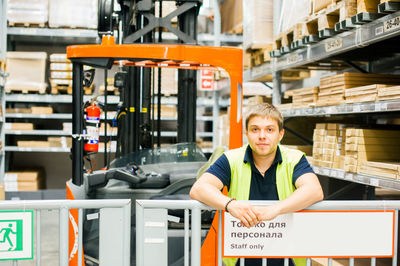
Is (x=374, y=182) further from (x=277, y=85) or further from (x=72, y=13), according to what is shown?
(x=72, y=13)

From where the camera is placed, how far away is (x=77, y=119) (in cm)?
399

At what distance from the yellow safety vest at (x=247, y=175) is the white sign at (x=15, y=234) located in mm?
1109

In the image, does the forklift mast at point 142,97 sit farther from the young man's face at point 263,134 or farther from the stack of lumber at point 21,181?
the stack of lumber at point 21,181

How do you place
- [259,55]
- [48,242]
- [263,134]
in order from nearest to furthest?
1. [263,134]
2. [259,55]
3. [48,242]

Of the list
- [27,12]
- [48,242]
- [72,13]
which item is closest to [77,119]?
[48,242]

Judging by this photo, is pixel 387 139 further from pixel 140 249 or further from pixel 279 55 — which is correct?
pixel 140 249

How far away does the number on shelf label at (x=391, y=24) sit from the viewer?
3541mm

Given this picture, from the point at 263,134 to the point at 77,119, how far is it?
1.95 meters

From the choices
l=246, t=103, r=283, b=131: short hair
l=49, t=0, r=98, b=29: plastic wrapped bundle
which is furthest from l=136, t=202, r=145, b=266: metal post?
l=49, t=0, r=98, b=29: plastic wrapped bundle

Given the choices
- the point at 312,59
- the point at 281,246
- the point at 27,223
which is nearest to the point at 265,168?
the point at 281,246

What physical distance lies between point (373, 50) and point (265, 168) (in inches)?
135

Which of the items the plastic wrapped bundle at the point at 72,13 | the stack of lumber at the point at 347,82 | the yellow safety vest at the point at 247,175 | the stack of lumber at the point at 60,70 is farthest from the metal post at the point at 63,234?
the plastic wrapped bundle at the point at 72,13

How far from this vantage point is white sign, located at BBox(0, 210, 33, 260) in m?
2.22

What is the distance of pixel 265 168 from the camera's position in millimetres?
2750
